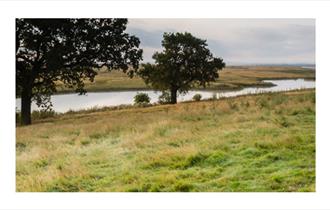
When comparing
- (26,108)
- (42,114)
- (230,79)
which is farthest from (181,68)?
(26,108)

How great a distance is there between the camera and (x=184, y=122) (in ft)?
27.5

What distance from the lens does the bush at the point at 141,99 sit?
8.38 m

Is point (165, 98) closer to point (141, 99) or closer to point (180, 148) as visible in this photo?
point (141, 99)

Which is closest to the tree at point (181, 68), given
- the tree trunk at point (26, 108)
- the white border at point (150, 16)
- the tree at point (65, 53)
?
the tree at point (65, 53)

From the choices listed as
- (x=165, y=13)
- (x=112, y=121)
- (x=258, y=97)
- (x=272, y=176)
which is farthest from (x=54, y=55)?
(x=272, y=176)

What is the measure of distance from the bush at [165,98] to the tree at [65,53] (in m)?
0.58

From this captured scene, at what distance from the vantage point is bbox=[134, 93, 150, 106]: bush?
8.38m

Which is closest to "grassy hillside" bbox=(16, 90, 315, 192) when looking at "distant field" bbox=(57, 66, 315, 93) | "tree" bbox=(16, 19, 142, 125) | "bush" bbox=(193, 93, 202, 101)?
"bush" bbox=(193, 93, 202, 101)

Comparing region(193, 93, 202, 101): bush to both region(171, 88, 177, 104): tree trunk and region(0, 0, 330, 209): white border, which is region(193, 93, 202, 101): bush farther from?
region(0, 0, 330, 209): white border

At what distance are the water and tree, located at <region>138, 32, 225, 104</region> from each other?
0.15 m

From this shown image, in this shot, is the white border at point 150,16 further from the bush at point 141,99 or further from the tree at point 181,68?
the bush at point 141,99

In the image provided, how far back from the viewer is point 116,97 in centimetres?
841
